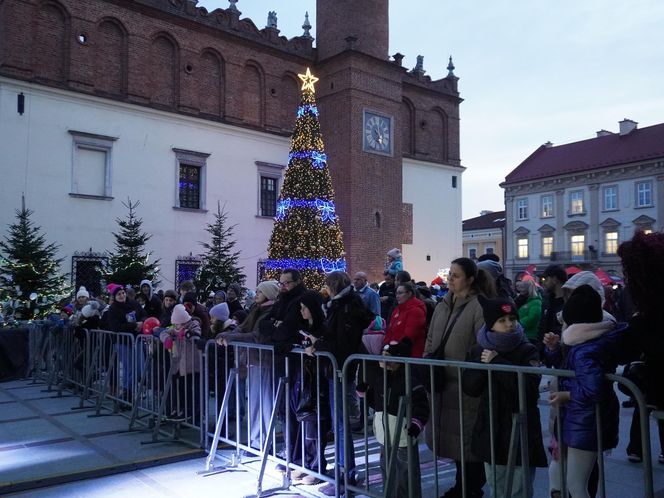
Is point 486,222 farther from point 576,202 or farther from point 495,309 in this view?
point 495,309

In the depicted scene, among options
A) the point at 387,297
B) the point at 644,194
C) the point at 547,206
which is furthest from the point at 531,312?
the point at 547,206

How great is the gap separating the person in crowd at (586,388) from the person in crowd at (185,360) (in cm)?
428

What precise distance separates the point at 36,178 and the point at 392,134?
47.2ft

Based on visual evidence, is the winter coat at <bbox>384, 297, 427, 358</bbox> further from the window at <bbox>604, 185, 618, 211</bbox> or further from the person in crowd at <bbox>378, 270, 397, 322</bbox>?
the window at <bbox>604, 185, 618, 211</bbox>

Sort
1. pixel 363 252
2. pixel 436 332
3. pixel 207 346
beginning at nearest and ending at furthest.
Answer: pixel 436 332 < pixel 207 346 < pixel 363 252

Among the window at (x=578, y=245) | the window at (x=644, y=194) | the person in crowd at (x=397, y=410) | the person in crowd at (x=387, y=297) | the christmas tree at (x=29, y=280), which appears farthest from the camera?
the window at (x=578, y=245)

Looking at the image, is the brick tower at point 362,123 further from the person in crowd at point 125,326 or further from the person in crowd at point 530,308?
the person in crowd at point 530,308

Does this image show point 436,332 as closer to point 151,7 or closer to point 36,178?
point 36,178

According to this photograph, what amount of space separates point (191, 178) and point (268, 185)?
3522 millimetres

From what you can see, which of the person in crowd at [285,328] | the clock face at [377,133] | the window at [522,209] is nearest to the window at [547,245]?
the window at [522,209]

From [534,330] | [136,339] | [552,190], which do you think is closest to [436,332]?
[534,330]

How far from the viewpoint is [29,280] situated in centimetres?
1493

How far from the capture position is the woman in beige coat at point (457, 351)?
3.81 metres

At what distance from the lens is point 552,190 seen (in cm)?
4947
